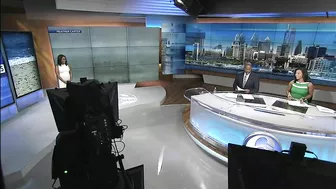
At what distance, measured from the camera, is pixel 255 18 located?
20.1 feet

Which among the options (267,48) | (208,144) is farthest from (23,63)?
(267,48)

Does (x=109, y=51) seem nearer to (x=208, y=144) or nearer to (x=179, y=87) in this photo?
(x=179, y=87)

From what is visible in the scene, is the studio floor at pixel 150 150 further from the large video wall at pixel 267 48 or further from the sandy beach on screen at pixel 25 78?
the large video wall at pixel 267 48

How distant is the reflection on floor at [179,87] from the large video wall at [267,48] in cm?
61

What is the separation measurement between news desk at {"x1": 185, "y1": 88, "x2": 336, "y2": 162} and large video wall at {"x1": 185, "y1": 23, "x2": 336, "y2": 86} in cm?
286

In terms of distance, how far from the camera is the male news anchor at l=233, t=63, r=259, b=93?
13.3 ft

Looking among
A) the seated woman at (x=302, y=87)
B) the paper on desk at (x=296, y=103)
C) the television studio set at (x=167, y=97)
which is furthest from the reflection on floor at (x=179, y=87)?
the paper on desk at (x=296, y=103)

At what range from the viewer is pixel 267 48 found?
6156mm

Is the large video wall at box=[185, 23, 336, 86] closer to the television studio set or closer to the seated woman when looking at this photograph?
the television studio set

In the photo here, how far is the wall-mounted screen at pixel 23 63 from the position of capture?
3.69 meters

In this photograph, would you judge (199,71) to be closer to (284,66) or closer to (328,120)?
(284,66)

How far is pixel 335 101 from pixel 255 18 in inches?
127

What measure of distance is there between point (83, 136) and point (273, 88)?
6252 millimetres

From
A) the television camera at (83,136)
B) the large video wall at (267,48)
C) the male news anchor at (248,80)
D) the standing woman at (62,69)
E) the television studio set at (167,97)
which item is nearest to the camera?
the television studio set at (167,97)
